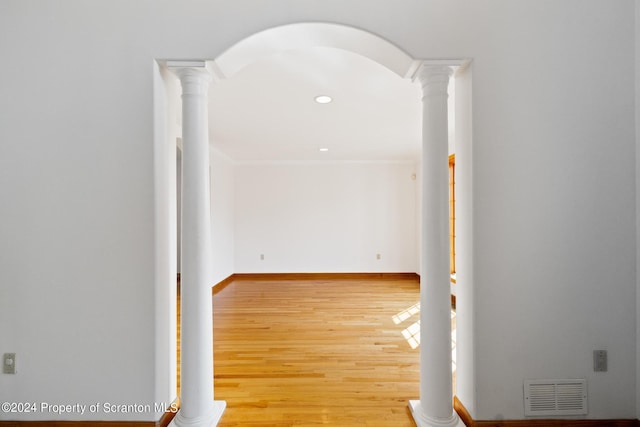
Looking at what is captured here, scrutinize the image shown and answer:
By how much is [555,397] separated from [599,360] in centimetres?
32

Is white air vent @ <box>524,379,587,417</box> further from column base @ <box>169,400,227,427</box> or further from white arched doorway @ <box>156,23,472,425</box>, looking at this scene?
column base @ <box>169,400,227,427</box>

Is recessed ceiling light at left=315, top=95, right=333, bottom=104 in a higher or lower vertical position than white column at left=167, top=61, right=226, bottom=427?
higher

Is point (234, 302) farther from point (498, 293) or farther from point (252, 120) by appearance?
point (498, 293)

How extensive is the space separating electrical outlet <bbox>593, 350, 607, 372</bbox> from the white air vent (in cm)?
10

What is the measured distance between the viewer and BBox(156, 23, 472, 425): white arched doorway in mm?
1605

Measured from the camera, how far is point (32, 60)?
5.27 feet

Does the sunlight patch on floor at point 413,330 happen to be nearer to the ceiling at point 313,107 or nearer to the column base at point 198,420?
the column base at point 198,420

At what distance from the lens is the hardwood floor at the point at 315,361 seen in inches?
72.1

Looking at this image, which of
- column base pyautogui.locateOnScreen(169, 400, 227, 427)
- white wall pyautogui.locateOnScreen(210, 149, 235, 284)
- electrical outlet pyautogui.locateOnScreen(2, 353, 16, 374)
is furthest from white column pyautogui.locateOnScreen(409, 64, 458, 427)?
white wall pyautogui.locateOnScreen(210, 149, 235, 284)

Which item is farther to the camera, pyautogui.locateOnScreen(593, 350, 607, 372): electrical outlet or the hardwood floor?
the hardwood floor

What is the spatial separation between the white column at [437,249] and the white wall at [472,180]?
0.15m

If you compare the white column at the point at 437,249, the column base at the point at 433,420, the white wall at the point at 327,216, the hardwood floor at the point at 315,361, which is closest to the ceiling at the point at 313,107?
the white column at the point at 437,249

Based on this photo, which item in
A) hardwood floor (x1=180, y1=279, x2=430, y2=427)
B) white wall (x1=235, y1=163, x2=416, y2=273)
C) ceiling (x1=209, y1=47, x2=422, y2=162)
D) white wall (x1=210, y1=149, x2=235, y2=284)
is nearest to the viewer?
hardwood floor (x1=180, y1=279, x2=430, y2=427)

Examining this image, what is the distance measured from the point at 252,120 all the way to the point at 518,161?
9.10 feet
